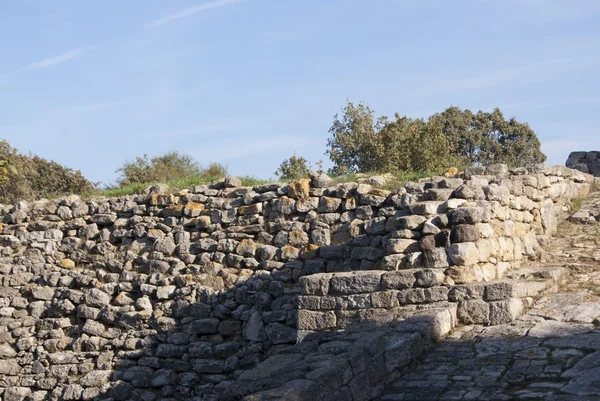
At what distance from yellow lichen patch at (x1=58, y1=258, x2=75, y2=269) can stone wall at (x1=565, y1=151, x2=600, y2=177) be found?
869 centimetres

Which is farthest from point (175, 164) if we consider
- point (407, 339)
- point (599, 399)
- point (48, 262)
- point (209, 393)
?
point (599, 399)

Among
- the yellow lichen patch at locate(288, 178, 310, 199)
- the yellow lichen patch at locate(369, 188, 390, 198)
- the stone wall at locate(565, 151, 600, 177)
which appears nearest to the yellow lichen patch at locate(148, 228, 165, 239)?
the yellow lichen patch at locate(288, 178, 310, 199)

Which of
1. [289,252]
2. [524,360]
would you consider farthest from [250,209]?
Answer: [524,360]

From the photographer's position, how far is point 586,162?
13.7m

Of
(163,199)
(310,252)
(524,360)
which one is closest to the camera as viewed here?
(524,360)

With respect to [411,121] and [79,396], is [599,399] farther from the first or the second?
[411,121]

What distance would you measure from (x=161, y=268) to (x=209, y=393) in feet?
7.24

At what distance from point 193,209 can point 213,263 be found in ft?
3.20

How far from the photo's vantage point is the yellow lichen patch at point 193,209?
11086mm

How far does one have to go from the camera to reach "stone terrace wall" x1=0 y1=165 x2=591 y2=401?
→ 8602 millimetres

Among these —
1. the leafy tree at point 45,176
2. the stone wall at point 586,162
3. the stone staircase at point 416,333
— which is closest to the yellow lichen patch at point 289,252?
the stone staircase at point 416,333

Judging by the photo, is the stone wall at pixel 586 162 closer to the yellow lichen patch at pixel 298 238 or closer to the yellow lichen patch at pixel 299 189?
the yellow lichen patch at pixel 299 189

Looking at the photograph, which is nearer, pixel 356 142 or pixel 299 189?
pixel 299 189

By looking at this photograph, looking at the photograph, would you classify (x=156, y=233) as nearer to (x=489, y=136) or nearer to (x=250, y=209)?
(x=250, y=209)
